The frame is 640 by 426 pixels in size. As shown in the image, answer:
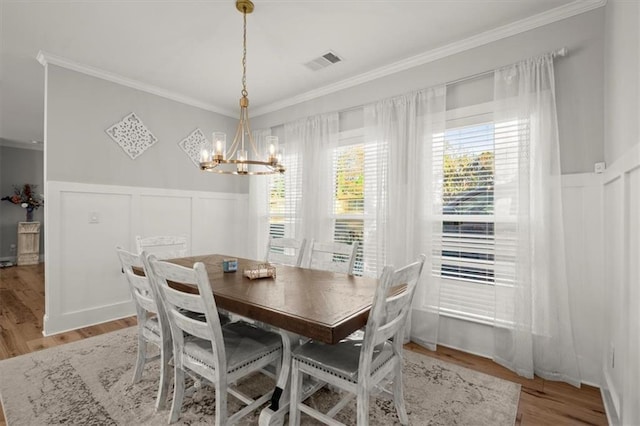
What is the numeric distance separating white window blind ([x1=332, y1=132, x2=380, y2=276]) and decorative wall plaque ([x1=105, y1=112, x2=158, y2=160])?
91.6 inches

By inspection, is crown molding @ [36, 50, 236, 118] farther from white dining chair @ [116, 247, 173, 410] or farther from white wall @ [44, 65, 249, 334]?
white dining chair @ [116, 247, 173, 410]

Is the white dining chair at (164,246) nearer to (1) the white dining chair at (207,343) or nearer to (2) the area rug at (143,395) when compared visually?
(2) the area rug at (143,395)

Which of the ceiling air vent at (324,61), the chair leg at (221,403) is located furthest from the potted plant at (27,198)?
the chair leg at (221,403)

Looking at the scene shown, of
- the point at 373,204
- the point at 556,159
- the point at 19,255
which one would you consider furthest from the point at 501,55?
the point at 19,255

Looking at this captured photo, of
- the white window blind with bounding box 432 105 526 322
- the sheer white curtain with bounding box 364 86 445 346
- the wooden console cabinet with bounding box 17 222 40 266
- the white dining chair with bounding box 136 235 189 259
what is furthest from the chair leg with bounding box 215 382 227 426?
the wooden console cabinet with bounding box 17 222 40 266

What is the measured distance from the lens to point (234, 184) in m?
4.84

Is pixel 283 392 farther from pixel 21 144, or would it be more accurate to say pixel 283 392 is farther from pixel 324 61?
pixel 21 144

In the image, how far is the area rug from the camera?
Answer: 1.83 meters

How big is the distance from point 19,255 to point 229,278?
7.74 meters

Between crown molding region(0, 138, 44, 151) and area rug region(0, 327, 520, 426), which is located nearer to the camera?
area rug region(0, 327, 520, 426)

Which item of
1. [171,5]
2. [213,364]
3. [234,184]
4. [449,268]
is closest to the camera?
[213,364]

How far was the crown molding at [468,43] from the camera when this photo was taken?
2.25m

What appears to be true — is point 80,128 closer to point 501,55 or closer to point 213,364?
point 213,364

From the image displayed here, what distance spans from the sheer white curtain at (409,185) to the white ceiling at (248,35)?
19.5 inches
